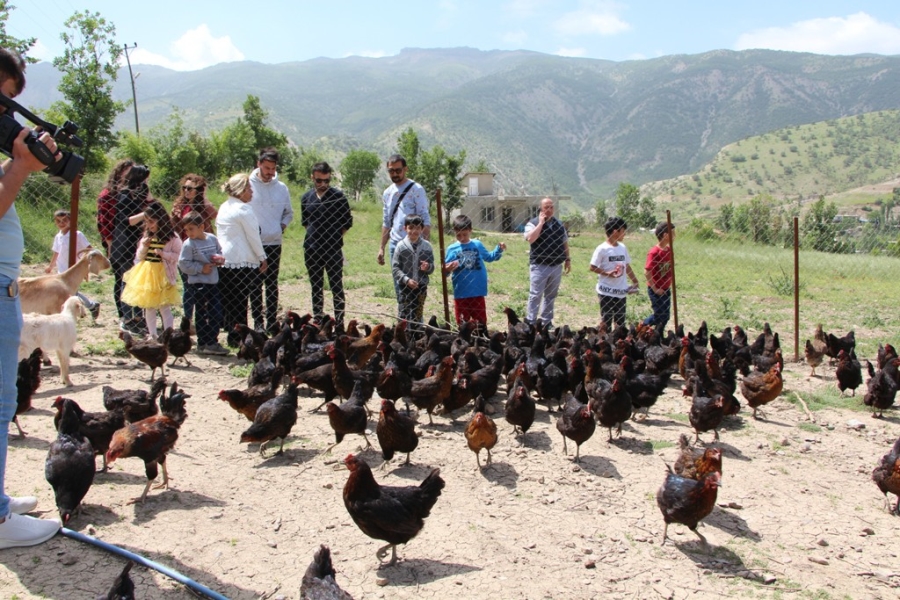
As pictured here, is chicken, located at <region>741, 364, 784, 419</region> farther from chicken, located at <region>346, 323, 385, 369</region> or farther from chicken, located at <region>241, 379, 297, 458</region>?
chicken, located at <region>241, 379, 297, 458</region>

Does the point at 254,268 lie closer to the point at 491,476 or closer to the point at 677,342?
the point at 491,476

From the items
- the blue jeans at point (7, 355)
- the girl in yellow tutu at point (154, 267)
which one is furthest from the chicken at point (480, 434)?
the girl in yellow tutu at point (154, 267)

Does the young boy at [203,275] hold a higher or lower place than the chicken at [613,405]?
higher

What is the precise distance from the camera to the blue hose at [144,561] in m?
3.31

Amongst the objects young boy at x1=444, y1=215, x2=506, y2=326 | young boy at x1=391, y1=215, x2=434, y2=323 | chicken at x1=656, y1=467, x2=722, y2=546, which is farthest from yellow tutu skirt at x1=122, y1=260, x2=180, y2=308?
chicken at x1=656, y1=467, x2=722, y2=546

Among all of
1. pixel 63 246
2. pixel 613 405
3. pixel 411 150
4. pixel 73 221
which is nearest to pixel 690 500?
pixel 613 405

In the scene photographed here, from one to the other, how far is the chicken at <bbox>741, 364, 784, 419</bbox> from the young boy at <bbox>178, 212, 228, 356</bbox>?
6.25m

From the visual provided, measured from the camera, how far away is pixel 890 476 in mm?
4688

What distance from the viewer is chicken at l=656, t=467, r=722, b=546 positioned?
411 cm

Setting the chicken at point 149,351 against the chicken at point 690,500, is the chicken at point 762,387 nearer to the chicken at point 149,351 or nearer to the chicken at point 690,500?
the chicken at point 690,500

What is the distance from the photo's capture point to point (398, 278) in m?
7.95

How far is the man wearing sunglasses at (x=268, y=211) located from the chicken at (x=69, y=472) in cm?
398

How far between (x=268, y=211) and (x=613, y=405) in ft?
16.8

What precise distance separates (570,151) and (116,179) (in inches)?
7858
